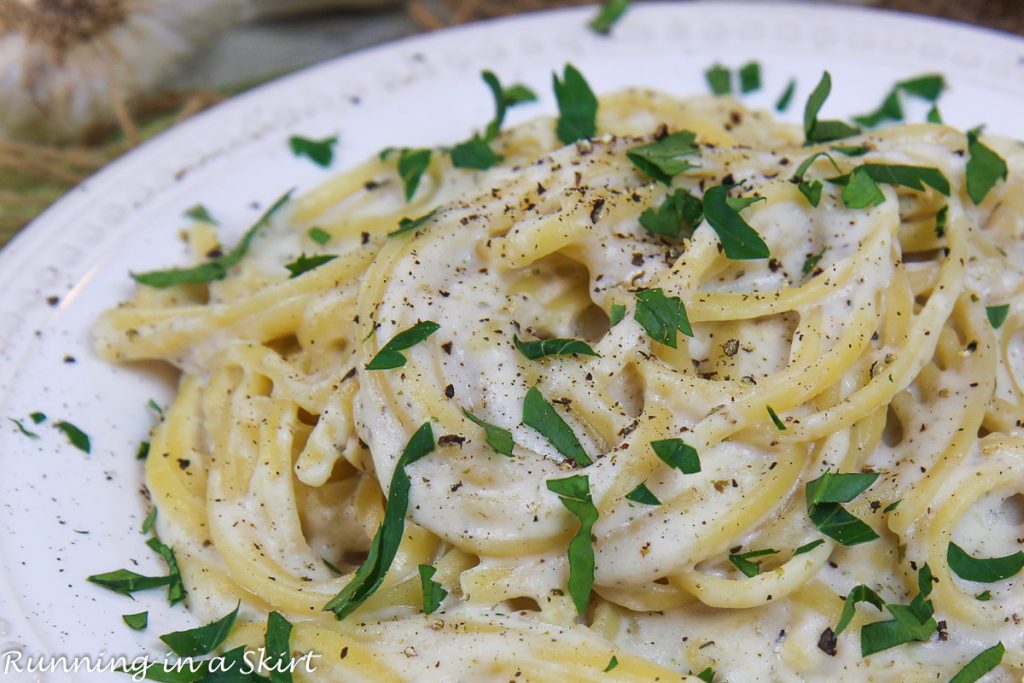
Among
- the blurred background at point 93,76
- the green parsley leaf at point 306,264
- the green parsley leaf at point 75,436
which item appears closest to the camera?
the green parsley leaf at point 75,436

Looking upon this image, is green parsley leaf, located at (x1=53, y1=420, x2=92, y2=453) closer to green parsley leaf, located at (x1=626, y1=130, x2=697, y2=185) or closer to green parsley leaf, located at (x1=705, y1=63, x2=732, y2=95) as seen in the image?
green parsley leaf, located at (x1=626, y1=130, x2=697, y2=185)

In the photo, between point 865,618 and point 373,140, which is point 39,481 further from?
point 865,618

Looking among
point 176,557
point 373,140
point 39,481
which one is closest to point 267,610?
point 176,557

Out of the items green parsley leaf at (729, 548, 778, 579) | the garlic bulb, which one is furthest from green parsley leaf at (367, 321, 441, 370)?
the garlic bulb

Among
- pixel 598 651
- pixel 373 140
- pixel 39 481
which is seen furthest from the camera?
pixel 373 140

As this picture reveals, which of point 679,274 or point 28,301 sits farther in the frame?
point 28,301

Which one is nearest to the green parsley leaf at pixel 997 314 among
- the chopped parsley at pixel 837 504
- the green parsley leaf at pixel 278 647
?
the chopped parsley at pixel 837 504

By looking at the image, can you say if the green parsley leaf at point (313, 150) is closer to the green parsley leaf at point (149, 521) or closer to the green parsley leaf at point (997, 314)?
the green parsley leaf at point (149, 521)
